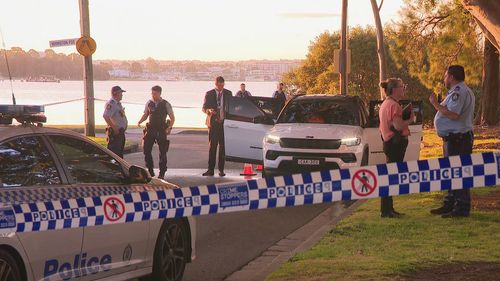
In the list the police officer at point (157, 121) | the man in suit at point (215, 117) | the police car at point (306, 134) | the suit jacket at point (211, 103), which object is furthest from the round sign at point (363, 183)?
the suit jacket at point (211, 103)

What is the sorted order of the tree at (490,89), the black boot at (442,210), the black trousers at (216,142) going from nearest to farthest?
the black boot at (442,210) → the black trousers at (216,142) → the tree at (490,89)

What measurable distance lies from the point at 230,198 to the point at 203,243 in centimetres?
392

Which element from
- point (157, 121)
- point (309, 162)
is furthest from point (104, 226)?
point (157, 121)

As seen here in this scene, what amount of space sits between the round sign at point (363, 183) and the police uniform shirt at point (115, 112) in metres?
9.27

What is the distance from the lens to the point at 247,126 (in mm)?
17391

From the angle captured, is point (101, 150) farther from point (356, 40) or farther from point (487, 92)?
point (356, 40)

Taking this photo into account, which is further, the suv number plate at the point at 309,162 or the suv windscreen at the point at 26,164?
the suv number plate at the point at 309,162

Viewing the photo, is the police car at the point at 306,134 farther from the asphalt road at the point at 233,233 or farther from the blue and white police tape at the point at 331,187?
the blue and white police tape at the point at 331,187

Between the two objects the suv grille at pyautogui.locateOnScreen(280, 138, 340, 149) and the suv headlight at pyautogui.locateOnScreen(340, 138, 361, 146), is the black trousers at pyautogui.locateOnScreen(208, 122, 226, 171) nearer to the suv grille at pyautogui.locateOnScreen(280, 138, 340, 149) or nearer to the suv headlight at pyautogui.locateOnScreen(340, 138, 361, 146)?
the suv grille at pyautogui.locateOnScreen(280, 138, 340, 149)

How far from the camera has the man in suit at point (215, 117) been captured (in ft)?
61.1

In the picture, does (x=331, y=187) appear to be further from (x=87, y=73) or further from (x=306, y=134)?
(x=87, y=73)

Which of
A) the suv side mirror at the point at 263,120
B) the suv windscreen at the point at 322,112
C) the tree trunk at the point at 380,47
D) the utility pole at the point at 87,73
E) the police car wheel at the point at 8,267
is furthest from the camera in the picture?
the tree trunk at the point at 380,47

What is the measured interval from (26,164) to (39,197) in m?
0.32

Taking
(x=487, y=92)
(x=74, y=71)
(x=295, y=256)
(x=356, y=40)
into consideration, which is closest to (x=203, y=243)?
(x=295, y=256)
